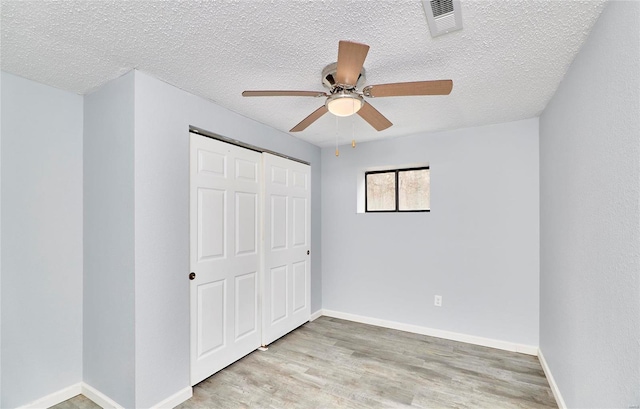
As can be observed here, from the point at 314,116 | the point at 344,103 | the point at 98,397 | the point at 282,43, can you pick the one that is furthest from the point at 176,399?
the point at 282,43

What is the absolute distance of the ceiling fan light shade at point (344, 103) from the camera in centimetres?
176

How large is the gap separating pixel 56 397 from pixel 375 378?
95.1 inches

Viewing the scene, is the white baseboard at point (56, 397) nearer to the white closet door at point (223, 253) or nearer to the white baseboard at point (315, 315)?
the white closet door at point (223, 253)

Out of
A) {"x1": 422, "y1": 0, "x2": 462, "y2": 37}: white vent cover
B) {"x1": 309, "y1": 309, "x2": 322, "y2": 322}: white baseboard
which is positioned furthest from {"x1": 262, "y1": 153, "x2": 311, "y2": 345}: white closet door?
{"x1": 422, "y1": 0, "x2": 462, "y2": 37}: white vent cover

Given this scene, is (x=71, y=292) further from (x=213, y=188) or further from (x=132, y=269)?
(x=213, y=188)

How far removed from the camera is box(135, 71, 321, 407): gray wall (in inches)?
76.2

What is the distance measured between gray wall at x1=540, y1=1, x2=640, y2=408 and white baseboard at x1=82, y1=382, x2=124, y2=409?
2.83 metres

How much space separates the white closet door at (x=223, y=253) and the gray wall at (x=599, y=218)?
249cm

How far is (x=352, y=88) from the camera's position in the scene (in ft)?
5.73

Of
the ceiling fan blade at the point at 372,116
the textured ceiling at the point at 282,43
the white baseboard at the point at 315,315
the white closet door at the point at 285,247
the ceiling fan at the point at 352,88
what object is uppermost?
the textured ceiling at the point at 282,43

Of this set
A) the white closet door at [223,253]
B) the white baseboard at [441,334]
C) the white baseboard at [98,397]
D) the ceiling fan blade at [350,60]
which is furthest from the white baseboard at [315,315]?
the ceiling fan blade at [350,60]

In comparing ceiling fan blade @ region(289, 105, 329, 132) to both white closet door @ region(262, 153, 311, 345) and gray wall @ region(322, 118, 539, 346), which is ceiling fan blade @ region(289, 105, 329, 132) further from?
gray wall @ region(322, 118, 539, 346)

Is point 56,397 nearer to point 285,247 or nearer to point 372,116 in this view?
point 285,247

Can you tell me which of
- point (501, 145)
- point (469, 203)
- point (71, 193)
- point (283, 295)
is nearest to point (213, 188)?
point (71, 193)
